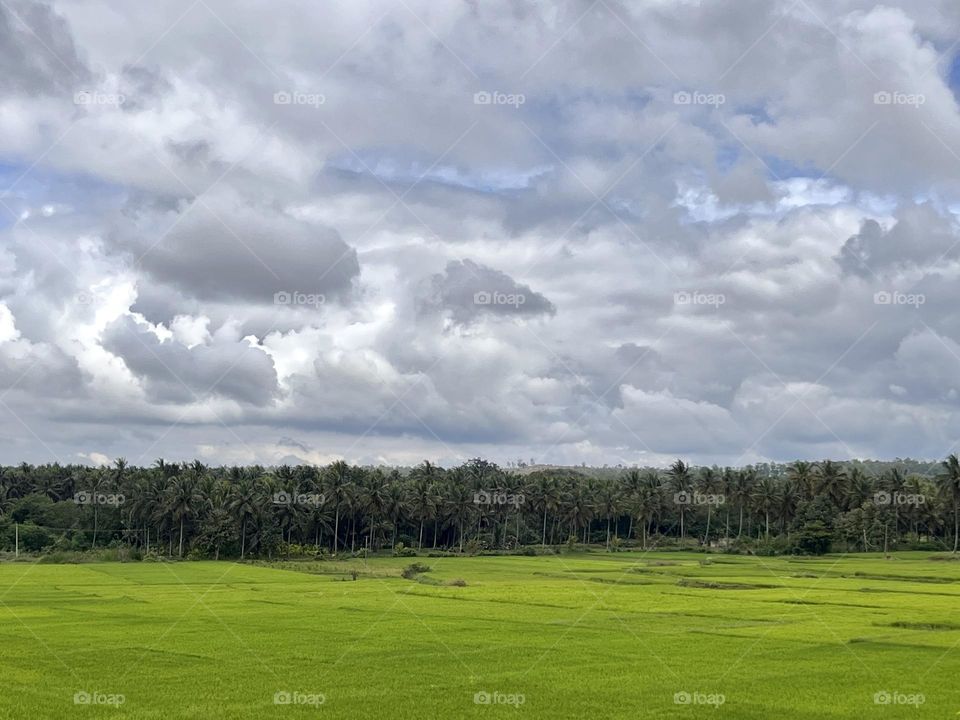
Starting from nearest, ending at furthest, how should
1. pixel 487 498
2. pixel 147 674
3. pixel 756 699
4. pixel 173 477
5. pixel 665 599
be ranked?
1. pixel 756 699
2. pixel 147 674
3. pixel 665 599
4. pixel 173 477
5. pixel 487 498

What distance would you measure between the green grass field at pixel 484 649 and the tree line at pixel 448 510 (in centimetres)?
4235

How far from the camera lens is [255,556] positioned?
10681 centimetres

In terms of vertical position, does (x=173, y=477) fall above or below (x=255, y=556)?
above

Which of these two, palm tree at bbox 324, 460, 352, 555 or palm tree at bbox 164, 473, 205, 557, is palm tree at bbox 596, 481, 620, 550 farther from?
palm tree at bbox 164, 473, 205, 557

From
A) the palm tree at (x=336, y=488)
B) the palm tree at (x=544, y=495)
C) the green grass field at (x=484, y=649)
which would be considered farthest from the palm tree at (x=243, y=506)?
the palm tree at (x=544, y=495)

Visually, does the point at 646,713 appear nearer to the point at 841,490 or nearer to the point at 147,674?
the point at 147,674

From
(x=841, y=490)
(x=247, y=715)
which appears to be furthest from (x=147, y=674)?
(x=841, y=490)

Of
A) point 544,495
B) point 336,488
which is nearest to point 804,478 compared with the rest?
point 544,495

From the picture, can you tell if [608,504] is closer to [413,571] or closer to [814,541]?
[814,541]

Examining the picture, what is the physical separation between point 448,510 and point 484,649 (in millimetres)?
92558

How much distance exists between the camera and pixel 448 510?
12644cm

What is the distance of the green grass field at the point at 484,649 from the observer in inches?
973

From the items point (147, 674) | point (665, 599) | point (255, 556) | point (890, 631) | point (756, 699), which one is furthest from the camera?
point (255, 556)

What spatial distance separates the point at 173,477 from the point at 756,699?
101 metres
